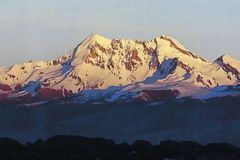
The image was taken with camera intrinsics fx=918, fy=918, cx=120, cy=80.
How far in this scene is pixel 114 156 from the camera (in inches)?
3196

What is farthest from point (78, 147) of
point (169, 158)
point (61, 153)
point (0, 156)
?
point (0, 156)

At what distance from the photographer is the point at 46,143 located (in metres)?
85.2

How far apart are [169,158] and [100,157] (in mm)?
6598

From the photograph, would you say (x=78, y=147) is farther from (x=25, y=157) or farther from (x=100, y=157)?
(x=25, y=157)

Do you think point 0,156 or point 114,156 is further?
point 114,156

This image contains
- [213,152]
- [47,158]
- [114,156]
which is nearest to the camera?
[47,158]

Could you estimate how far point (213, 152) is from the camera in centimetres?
8781

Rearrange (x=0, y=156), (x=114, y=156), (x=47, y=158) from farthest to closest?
1. (x=114, y=156)
2. (x=47, y=158)
3. (x=0, y=156)

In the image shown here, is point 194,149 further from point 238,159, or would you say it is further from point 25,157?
point 25,157

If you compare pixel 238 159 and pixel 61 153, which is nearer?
pixel 61 153

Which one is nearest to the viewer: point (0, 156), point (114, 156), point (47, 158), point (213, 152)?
point (0, 156)

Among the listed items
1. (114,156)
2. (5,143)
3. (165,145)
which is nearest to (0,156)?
(5,143)

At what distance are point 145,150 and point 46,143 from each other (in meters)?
9.22

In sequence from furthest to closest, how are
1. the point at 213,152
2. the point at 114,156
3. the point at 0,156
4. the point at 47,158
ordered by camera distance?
the point at 213,152, the point at 114,156, the point at 47,158, the point at 0,156
